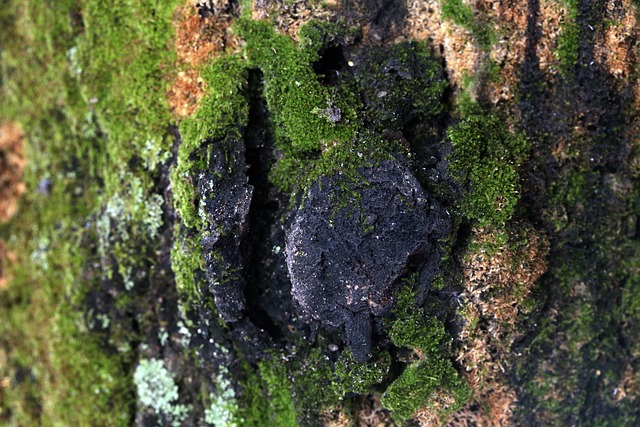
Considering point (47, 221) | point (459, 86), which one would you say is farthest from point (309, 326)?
point (47, 221)

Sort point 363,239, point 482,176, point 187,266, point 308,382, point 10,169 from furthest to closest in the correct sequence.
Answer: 1. point 10,169
2. point 187,266
3. point 308,382
4. point 482,176
5. point 363,239

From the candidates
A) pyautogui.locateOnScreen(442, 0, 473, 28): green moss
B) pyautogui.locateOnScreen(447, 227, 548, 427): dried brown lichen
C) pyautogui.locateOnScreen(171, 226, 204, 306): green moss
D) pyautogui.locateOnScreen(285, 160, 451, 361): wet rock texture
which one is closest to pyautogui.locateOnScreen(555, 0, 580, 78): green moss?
pyautogui.locateOnScreen(442, 0, 473, 28): green moss

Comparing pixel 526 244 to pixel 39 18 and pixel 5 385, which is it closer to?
pixel 39 18

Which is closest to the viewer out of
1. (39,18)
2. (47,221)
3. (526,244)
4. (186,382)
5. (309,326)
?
(526,244)

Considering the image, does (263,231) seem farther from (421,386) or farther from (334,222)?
(421,386)

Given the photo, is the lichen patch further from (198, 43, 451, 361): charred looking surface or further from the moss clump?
the moss clump

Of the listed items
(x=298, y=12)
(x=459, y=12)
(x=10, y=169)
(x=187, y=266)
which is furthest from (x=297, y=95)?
(x=10, y=169)

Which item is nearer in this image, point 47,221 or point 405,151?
point 405,151
